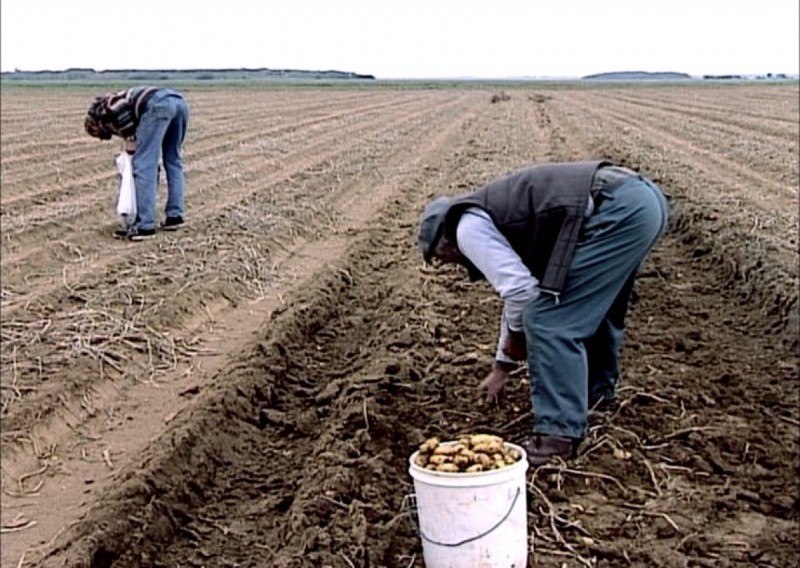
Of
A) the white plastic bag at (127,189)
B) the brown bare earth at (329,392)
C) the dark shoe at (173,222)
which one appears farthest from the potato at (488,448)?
the dark shoe at (173,222)

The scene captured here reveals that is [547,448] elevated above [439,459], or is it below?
below

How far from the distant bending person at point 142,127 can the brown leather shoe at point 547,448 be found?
623cm

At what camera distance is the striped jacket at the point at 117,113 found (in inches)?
390

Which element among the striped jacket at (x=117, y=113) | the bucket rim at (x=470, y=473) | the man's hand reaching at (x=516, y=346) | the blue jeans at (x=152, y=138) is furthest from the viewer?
the blue jeans at (x=152, y=138)

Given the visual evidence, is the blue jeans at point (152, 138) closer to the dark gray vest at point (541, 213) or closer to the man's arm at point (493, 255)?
the dark gray vest at point (541, 213)

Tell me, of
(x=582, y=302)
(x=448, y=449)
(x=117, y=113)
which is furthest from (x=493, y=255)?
(x=117, y=113)

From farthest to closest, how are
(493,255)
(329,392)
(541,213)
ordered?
(329,392) < (541,213) < (493,255)

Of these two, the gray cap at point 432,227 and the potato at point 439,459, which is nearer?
the potato at point 439,459

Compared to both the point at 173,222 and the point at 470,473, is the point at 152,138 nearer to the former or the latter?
the point at 173,222

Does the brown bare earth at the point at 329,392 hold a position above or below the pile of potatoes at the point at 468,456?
below

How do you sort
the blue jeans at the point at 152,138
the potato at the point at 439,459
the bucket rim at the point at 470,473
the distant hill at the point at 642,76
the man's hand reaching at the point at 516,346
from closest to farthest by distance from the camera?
1. the bucket rim at the point at 470,473
2. the potato at the point at 439,459
3. the man's hand reaching at the point at 516,346
4. the blue jeans at the point at 152,138
5. the distant hill at the point at 642,76

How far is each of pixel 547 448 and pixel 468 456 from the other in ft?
3.90

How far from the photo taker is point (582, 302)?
4711 mm

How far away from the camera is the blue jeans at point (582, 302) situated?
465 centimetres
